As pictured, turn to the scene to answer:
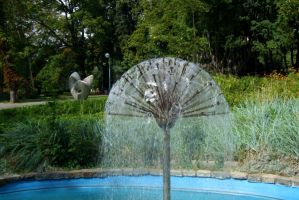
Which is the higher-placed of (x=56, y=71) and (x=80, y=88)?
(x=56, y=71)

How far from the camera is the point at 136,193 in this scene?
770 centimetres

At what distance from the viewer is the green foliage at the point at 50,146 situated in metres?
8.60

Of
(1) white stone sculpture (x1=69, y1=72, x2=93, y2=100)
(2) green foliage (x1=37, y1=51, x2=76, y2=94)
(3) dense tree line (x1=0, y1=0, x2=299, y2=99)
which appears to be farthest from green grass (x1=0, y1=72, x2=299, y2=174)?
(2) green foliage (x1=37, y1=51, x2=76, y2=94)

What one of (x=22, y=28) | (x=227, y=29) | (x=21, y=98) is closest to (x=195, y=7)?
(x=227, y=29)

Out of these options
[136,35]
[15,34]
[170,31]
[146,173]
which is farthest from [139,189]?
[15,34]

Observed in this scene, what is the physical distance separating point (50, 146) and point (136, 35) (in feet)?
78.8

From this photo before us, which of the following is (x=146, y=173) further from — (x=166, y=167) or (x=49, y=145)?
(x=166, y=167)

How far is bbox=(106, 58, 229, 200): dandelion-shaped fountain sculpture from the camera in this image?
4582 mm

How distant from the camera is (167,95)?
181 inches

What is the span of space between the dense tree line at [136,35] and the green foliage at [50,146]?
60.1ft

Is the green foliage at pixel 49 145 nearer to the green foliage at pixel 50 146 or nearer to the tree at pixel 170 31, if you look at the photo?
the green foliage at pixel 50 146

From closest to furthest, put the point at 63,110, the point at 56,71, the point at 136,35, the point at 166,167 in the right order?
the point at 166,167
the point at 63,110
the point at 136,35
the point at 56,71

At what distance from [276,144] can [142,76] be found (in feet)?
12.8

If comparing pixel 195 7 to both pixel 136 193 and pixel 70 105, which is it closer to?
pixel 70 105
